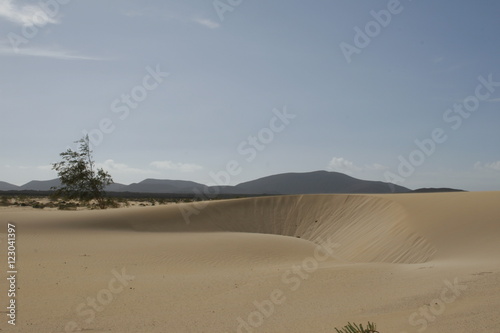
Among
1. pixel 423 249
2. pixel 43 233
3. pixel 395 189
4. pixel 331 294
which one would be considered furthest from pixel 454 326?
pixel 395 189

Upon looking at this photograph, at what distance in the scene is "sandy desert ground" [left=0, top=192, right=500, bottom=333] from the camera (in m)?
6.61

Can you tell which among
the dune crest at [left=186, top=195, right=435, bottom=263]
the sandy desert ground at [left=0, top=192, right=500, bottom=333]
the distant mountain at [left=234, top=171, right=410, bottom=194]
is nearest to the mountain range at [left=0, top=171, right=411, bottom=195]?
the distant mountain at [left=234, top=171, right=410, bottom=194]

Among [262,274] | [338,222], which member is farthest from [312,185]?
[262,274]

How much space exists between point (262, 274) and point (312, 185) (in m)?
154

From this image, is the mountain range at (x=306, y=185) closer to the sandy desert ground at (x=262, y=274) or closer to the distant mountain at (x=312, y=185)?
the distant mountain at (x=312, y=185)

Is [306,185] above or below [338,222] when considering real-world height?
above

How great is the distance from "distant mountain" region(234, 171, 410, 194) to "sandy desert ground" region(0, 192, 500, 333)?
127021 mm

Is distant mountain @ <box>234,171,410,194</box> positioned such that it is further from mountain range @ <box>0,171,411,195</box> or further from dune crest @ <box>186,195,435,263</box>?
dune crest @ <box>186,195,435,263</box>

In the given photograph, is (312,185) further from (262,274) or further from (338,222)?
(262,274)

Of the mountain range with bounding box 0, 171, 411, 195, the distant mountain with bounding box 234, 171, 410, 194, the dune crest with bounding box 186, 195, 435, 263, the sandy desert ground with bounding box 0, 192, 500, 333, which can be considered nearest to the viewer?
the sandy desert ground with bounding box 0, 192, 500, 333

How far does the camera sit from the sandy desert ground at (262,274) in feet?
21.7

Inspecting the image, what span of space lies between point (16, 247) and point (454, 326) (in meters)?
14.5

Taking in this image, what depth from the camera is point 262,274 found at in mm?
11117

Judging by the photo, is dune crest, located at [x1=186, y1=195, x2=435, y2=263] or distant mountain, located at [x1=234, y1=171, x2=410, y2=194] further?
distant mountain, located at [x1=234, y1=171, x2=410, y2=194]
